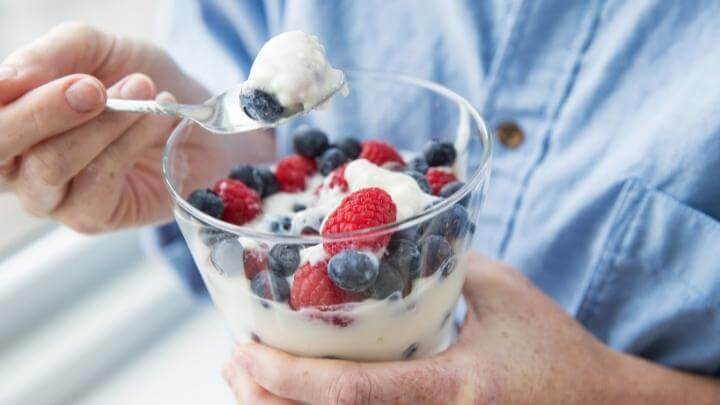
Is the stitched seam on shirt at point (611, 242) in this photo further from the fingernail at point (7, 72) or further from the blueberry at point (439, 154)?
the fingernail at point (7, 72)

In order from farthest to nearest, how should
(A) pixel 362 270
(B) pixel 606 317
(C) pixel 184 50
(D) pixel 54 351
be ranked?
1. (D) pixel 54 351
2. (C) pixel 184 50
3. (B) pixel 606 317
4. (A) pixel 362 270

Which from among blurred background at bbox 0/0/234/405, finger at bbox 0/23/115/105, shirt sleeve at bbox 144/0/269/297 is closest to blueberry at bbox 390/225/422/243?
finger at bbox 0/23/115/105

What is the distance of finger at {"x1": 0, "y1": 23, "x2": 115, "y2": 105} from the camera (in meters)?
0.61

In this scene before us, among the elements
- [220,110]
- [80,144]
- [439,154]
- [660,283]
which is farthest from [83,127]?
[660,283]

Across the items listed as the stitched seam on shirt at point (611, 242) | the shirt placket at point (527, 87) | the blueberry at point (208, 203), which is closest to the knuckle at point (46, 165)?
the blueberry at point (208, 203)

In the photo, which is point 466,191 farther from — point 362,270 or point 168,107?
point 168,107

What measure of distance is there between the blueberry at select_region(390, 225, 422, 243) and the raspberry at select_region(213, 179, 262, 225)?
174mm

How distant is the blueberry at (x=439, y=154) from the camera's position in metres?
0.70

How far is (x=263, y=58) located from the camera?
0.58 metres

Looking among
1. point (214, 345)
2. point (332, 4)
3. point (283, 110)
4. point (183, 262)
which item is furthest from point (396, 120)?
point (214, 345)

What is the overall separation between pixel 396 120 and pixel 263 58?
28 cm

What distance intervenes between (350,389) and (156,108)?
0.93ft

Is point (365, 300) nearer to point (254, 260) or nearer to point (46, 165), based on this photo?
point (254, 260)

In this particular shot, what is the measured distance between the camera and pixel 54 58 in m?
0.65
